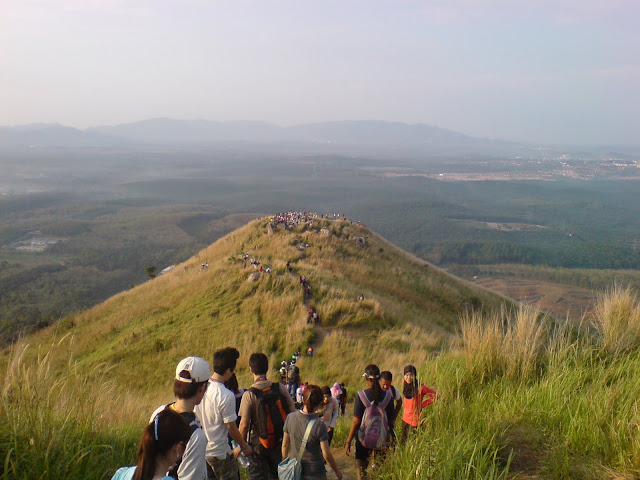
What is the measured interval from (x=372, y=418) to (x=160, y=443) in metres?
2.46

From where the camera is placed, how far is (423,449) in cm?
344

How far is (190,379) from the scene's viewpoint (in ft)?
10.7

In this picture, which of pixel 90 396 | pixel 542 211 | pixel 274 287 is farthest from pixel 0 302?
pixel 542 211

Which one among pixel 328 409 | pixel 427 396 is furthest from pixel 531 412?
pixel 328 409

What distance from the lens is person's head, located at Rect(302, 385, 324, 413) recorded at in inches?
157

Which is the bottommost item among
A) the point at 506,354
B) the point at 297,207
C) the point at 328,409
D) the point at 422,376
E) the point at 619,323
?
the point at 297,207

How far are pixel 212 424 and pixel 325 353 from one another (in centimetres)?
704

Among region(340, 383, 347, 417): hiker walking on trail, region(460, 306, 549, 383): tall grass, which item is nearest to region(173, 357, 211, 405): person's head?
region(460, 306, 549, 383): tall grass

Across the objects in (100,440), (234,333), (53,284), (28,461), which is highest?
(28,461)

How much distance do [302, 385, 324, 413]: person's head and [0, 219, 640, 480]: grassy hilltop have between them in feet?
2.47

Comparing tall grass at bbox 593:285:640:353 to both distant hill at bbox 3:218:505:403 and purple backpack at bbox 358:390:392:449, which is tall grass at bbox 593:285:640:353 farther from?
distant hill at bbox 3:218:505:403

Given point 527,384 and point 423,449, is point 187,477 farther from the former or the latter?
point 527,384

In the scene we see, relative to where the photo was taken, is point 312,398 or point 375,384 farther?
point 375,384

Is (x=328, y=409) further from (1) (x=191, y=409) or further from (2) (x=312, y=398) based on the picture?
(1) (x=191, y=409)
